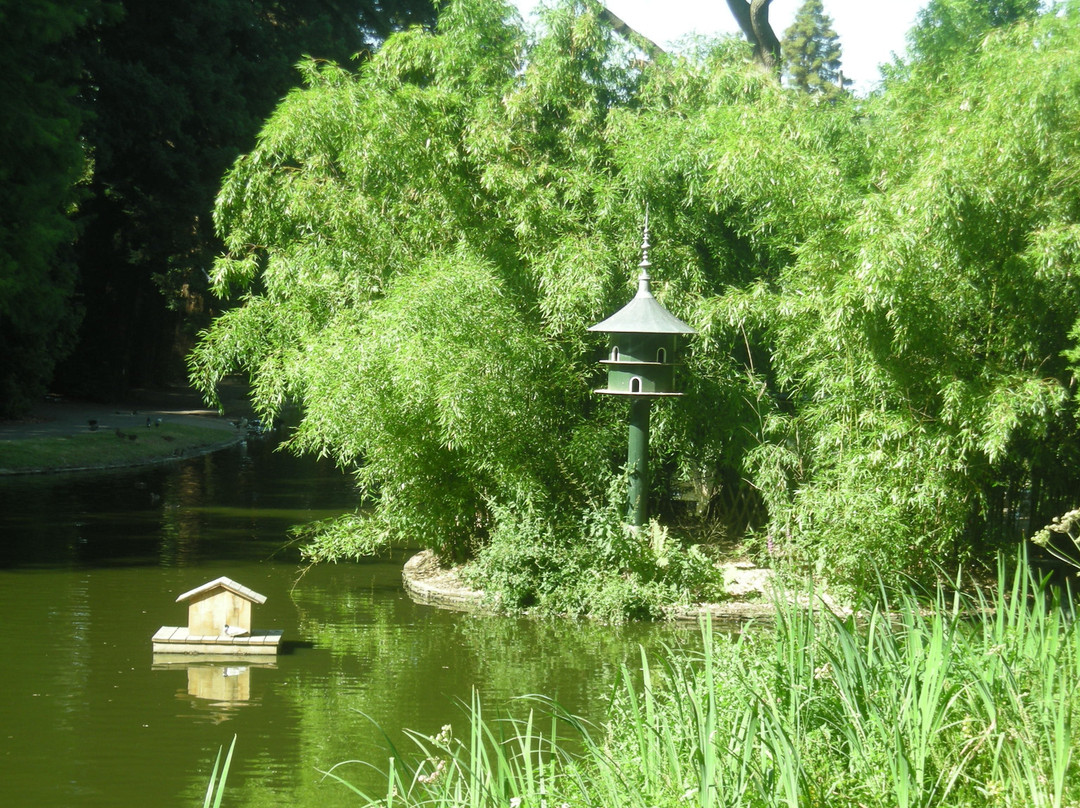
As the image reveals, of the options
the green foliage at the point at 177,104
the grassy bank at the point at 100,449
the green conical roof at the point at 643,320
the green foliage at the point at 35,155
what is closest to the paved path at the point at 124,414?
the grassy bank at the point at 100,449

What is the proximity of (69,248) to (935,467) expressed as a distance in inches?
873

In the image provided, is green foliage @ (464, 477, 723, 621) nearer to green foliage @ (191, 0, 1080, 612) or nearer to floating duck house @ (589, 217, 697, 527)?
green foliage @ (191, 0, 1080, 612)

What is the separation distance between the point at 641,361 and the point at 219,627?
438 cm

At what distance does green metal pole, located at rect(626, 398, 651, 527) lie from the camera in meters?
11.1

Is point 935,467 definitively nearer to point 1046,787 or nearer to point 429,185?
point 429,185

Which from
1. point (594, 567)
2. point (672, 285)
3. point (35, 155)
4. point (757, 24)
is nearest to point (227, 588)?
point (594, 567)

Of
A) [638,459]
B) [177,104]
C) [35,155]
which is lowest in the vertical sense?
[638,459]

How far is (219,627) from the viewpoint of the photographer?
363 inches

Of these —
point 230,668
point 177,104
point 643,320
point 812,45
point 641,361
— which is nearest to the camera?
point 230,668

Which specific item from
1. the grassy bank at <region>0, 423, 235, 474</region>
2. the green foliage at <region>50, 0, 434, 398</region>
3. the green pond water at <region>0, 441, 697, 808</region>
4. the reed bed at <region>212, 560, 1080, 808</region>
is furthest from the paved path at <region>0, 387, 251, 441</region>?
the reed bed at <region>212, 560, 1080, 808</region>

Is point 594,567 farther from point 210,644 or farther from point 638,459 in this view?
point 210,644

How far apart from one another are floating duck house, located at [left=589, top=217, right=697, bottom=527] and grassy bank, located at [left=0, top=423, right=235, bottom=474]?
1299 cm

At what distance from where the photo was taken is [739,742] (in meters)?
3.64

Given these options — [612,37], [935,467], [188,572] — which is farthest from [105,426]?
[935,467]
